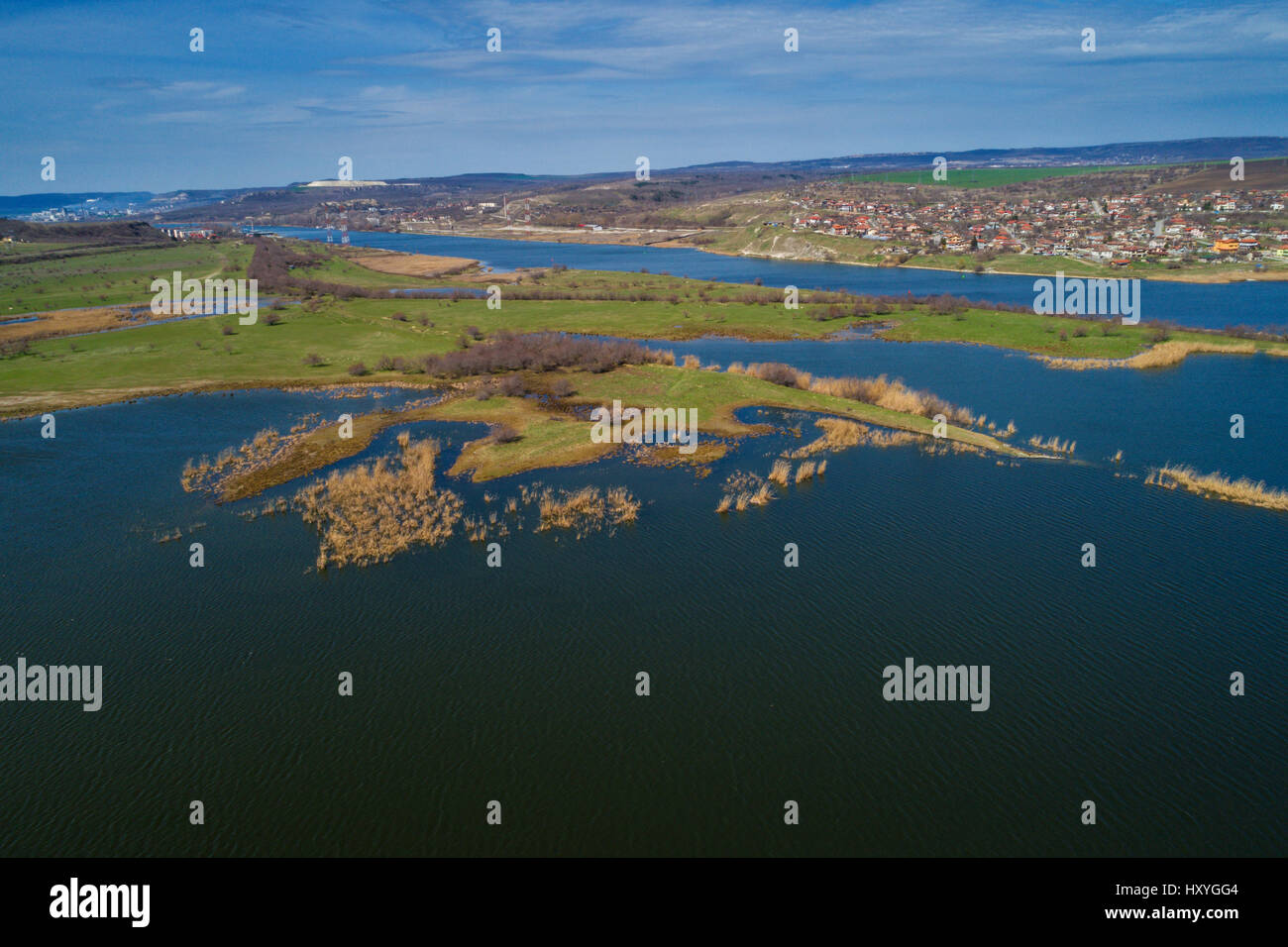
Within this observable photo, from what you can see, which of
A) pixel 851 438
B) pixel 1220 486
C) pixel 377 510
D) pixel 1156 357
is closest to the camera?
pixel 377 510

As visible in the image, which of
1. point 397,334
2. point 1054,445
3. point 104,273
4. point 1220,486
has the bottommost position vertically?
point 1220,486

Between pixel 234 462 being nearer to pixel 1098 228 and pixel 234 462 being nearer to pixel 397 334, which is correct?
pixel 397 334

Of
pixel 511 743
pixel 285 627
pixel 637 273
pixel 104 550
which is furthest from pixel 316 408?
pixel 637 273

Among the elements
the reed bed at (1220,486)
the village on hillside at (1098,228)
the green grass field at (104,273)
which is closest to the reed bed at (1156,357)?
the reed bed at (1220,486)

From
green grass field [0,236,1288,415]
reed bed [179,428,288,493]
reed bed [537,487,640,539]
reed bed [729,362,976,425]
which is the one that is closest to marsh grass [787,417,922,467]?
reed bed [729,362,976,425]

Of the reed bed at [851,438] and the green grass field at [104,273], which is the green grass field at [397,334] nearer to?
the green grass field at [104,273]

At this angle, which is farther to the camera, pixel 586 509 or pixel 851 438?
pixel 851 438

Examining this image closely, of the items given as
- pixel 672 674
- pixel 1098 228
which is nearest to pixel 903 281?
pixel 1098 228
